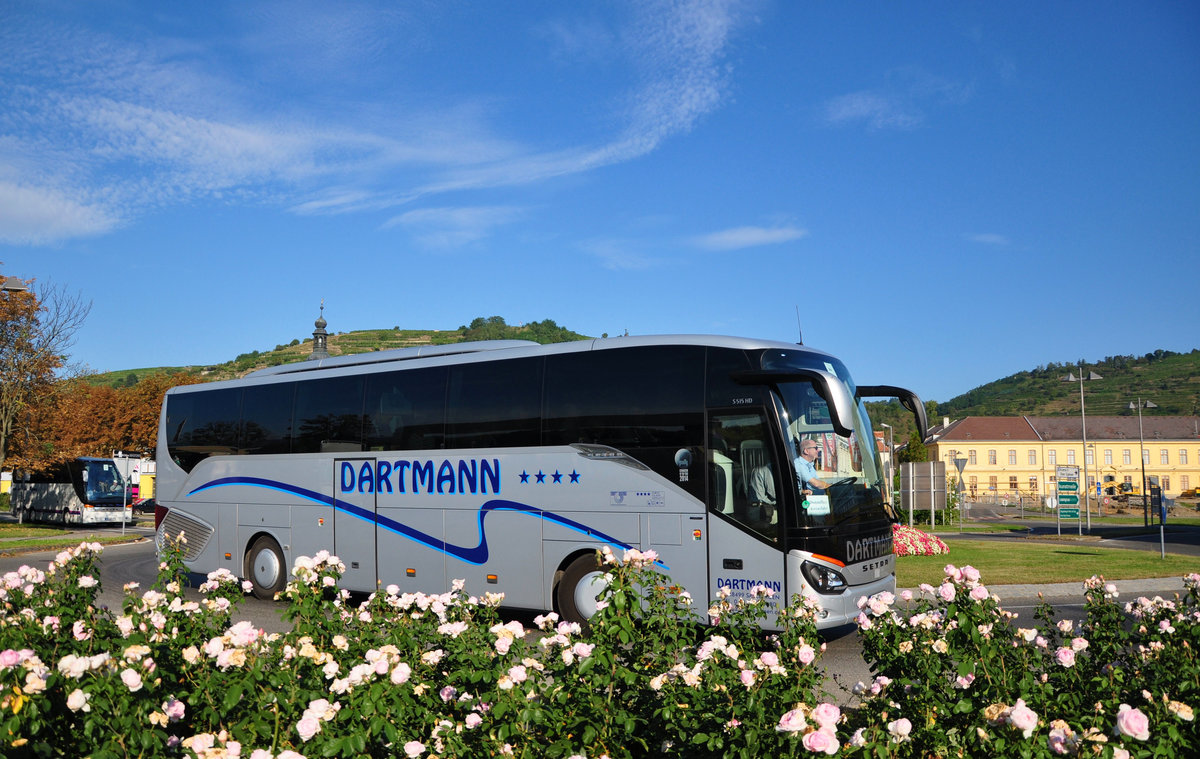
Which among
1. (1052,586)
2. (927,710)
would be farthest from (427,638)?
(1052,586)

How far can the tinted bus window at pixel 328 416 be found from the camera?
543 inches

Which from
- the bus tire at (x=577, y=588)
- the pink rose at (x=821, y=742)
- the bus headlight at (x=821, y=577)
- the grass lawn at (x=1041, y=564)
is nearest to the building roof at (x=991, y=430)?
the grass lawn at (x=1041, y=564)

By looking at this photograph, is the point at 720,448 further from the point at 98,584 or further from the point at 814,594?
the point at 98,584

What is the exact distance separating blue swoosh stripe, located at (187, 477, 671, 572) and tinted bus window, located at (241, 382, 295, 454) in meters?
0.59

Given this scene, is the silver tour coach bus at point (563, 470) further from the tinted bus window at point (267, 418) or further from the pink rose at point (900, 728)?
the pink rose at point (900, 728)

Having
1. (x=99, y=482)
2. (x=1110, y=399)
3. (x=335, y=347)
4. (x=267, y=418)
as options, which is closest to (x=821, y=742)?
(x=267, y=418)

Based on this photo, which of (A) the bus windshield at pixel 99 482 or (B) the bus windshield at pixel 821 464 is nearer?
(B) the bus windshield at pixel 821 464

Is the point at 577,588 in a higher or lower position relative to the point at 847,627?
higher

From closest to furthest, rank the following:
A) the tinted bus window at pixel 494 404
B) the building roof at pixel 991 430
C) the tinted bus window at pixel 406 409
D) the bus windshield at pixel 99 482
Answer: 1. the tinted bus window at pixel 494 404
2. the tinted bus window at pixel 406 409
3. the bus windshield at pixel 99 482
4. the building roof at pixel 991 430

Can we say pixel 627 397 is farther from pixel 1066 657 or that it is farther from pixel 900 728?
pixel 900 728

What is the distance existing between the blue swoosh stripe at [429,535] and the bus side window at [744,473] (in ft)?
3.64

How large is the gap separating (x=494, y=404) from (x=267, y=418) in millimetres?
5210

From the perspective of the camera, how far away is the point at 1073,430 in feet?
385

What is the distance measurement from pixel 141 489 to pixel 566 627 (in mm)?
62154
